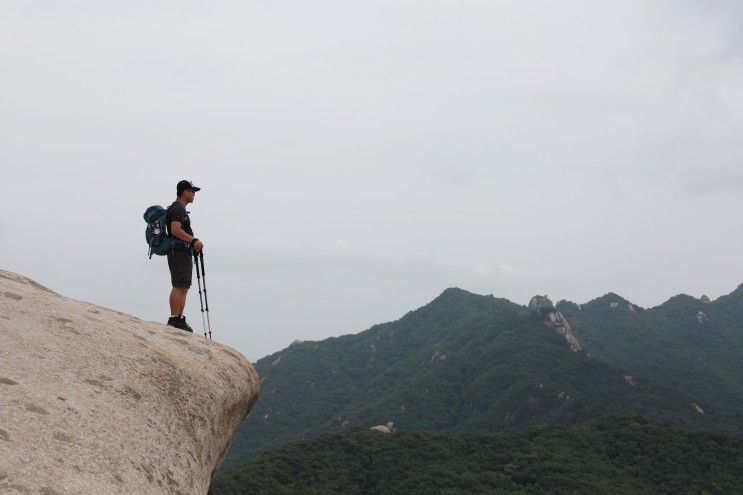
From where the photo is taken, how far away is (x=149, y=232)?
11.4m

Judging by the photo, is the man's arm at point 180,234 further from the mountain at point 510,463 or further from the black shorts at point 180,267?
the mountain at point 510,463

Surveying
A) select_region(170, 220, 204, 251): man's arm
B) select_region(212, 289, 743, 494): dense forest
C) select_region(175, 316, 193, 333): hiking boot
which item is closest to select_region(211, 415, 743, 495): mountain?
select_region(212, 289, 743, 494): dense forest

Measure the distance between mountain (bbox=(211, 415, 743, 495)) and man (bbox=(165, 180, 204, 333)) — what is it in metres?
62.0

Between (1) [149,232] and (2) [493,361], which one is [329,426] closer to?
(2) [493,361]

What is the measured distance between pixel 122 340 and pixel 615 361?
170 metres

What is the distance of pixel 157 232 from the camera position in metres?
11.4

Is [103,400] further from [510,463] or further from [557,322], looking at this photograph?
[557,322]

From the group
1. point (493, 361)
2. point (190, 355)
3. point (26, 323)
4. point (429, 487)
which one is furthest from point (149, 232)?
point (493, 361)

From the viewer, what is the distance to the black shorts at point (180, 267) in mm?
11555

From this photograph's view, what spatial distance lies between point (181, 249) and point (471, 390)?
137444 mm

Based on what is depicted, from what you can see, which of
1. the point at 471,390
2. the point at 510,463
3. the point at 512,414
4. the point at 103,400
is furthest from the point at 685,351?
the point at 103,400

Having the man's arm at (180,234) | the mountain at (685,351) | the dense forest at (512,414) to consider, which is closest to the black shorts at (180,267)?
the man's arm at (180,234)

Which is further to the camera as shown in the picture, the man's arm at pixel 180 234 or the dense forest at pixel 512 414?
→ the dense forest at pixel 512 414

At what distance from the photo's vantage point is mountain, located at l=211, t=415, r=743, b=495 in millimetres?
Result: 73688
